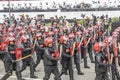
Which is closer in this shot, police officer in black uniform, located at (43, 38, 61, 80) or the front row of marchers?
the front row of marchers

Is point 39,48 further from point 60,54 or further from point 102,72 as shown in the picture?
point 102,72

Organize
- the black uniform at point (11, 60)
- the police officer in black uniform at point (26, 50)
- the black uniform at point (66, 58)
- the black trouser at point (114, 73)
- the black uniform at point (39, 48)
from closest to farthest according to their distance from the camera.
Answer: the black trouser at point (114, 73), the black uniform at point (11, 60), the black uniform at point (66, 58), the police officer in black uniform at point (26, 50), the black uniform at point (39, 48)

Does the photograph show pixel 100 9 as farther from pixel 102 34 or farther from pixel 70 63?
pixel 70 63

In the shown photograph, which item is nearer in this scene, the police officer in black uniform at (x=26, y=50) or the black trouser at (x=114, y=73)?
the black trouser at (x=114, y=73)

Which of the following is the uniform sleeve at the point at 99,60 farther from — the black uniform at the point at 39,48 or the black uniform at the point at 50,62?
the black uniform at the point at 39,48

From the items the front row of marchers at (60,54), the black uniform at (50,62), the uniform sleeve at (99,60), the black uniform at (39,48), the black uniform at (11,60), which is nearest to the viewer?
the uniform sleeve at (99,60)

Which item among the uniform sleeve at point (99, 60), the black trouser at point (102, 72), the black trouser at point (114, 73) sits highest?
the uniform sleeve at point (99, 60)

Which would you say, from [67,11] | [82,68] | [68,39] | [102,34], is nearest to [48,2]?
[67,11]

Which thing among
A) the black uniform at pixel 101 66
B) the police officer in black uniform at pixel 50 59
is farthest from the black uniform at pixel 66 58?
the black uniform at pixel 101 66

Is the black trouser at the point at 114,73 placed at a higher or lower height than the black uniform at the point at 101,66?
lower

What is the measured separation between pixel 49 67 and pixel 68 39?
2.01 meters

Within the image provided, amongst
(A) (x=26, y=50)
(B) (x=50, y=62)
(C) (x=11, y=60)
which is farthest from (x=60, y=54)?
(C) (x=11, y=60)

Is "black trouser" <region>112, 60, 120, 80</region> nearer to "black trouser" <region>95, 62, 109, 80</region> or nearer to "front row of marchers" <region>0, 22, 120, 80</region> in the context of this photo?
"front row of marchers" <region>0, 22, 120, 80</region>

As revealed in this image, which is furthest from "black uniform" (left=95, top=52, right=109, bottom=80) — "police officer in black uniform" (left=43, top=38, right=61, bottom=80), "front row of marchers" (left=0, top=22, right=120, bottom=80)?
"police officer in black uniform" (left=43, top=38, right=61, bottom=80)
